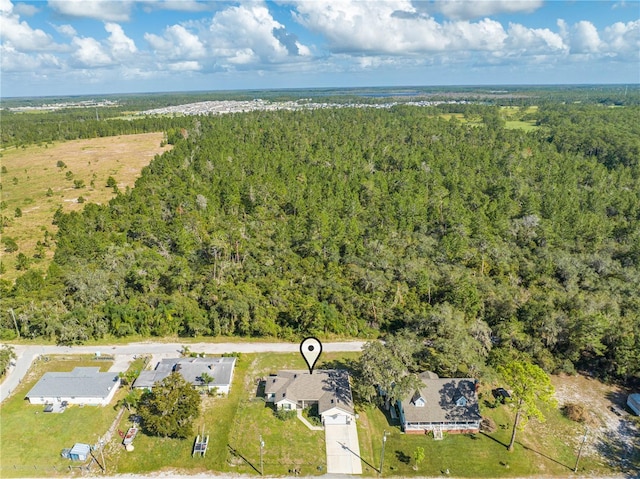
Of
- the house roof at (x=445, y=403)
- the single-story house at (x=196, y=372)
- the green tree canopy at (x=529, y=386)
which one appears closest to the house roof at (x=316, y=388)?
the single-story house at (x=196, y=372)

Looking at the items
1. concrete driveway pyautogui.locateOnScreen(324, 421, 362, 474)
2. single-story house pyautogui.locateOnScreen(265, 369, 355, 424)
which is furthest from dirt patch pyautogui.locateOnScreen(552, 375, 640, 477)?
single-story house pyautogui.locateOnScreen(265, 369, 355, 424)

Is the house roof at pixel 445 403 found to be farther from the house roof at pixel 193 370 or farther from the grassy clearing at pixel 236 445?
the house roof at pixel 193 370

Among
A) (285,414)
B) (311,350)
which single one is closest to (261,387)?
(285,414)

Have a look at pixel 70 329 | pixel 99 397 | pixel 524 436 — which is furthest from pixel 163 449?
pixel 524 436

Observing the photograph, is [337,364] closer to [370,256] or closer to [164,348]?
[164,348]

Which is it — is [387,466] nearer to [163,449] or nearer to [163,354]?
[163,449]

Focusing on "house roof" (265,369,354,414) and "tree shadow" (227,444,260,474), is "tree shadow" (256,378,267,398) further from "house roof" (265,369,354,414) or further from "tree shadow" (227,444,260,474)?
"tree shadow" (227,444,260,474)
